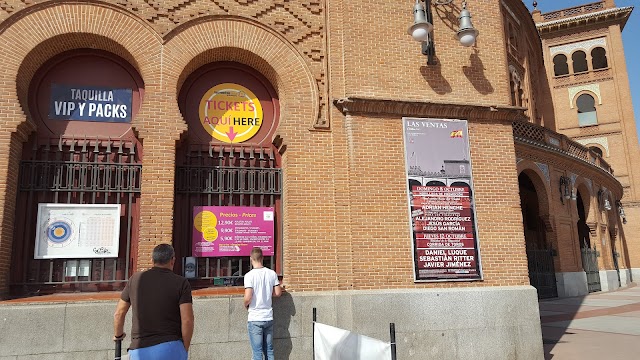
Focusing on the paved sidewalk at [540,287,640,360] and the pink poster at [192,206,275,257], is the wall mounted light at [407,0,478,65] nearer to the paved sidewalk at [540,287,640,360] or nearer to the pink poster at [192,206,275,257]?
the pink poster at [192,206,275,257]

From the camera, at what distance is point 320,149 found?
8227mm

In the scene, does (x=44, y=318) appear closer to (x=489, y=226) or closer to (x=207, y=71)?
(x=207, y=71)

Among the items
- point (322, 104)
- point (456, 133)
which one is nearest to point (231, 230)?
point (322, 104)

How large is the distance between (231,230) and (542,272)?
14.2 metres

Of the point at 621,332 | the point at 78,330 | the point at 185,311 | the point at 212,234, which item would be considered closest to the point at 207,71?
the point at 212,234

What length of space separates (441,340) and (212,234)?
4.23 meters

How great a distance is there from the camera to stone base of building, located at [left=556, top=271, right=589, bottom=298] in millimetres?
18250

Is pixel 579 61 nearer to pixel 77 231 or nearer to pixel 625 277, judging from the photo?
pixel 625 277

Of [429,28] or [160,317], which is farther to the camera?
[429,28]

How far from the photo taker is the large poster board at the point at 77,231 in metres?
7.36

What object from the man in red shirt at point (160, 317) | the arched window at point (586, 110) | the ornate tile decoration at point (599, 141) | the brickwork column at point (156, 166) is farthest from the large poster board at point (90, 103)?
the arched window at point (586, 110)

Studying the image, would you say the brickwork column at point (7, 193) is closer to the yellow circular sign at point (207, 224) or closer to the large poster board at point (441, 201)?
the yellow circular sign at point (207, 224)

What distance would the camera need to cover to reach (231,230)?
26.4 ft

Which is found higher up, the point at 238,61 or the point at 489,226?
the point at 238,61
